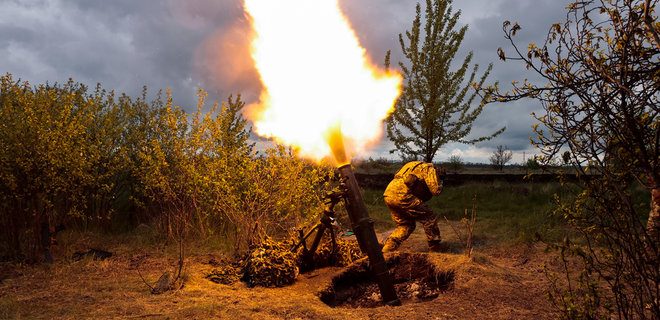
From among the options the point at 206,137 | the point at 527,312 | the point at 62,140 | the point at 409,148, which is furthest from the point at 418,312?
the point at 409,148

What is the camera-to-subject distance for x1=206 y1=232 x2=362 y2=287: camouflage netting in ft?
17.2

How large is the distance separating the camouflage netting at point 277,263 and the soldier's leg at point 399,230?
0.79 metres

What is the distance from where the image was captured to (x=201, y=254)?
280 inches

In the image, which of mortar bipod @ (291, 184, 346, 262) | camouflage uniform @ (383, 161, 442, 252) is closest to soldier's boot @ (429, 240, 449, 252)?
camouflage uniform @ (383, 161, 442, 252)

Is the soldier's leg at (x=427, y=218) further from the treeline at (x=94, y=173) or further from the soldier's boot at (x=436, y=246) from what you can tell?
the treeline at (x=94, y=173)

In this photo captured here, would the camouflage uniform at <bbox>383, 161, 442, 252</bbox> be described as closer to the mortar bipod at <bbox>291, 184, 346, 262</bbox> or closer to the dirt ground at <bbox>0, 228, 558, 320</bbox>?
the dirt ground at <bbox>0, 228, 558, 320</bbox>

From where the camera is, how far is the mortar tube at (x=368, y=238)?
14.8ft

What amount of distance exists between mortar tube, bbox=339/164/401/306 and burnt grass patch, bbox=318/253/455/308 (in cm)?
40

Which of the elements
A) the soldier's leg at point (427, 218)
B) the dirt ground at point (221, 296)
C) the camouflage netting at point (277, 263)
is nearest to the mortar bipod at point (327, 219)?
the camouflage netting at point (277, 263)

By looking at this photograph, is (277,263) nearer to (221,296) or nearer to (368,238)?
(221,296)

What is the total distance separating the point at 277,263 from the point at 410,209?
2.56 metres

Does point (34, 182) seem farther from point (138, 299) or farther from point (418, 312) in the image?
point (418, 312)

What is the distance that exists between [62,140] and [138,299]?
3.43 m

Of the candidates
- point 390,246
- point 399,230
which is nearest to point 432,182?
point 399,230
